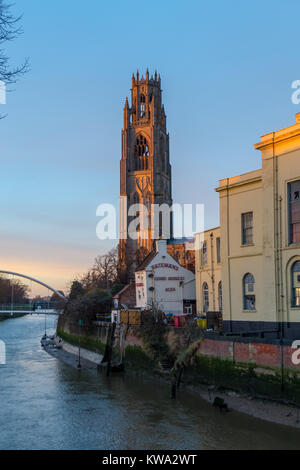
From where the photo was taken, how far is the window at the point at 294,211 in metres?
27.5

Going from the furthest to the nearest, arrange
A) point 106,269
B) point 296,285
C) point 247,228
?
point 106,269 → point 247,228 → point 296,285

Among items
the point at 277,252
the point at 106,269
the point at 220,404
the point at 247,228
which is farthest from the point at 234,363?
the point at 106,269

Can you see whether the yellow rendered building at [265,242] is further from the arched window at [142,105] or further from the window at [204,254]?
the arched window at [142,105]

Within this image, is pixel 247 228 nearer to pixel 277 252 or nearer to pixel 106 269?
pixel 277 252

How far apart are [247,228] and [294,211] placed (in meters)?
4.31

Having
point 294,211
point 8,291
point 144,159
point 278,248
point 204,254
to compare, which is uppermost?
point 144,159

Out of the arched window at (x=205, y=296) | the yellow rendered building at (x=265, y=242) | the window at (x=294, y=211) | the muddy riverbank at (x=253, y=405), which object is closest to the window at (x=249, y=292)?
the yellow rendered building at (x=265, y=242)

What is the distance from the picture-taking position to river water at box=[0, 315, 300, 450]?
2088 centimetres

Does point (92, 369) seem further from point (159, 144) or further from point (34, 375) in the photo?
point (159, 144)

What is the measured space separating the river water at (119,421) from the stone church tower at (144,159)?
65942mm

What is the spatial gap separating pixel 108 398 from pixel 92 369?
1324cm

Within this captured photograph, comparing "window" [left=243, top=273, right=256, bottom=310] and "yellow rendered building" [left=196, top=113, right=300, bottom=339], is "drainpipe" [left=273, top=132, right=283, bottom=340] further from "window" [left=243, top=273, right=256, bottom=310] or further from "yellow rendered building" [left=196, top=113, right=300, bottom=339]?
"window" [left=243, top=273, right=256, bottom=310]

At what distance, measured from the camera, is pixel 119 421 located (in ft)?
79.7

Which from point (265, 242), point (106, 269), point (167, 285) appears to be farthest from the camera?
point (106, 269)
